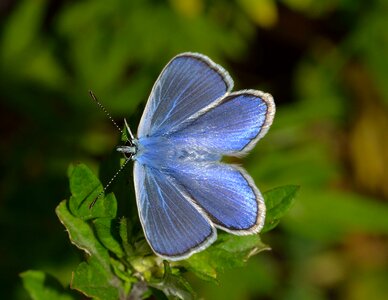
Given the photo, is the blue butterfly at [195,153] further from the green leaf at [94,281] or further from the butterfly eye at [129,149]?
the green leaf at [94,281]

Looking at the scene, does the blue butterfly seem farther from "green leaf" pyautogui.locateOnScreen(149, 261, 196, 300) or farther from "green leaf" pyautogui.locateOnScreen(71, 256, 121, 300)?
"green leaf" pyautogui.locateOnScreen(71, 256, 121, 300)

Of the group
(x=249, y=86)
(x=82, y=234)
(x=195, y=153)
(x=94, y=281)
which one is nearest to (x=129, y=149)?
(x=195, y=153)

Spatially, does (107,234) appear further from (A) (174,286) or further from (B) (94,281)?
(A) (174,286)

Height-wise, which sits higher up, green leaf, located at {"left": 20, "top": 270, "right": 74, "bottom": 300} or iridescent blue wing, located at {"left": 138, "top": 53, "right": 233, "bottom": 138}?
iridescent blue wing, located at {"left": 138, "top": 53, "right": 233, "bottom": 138}

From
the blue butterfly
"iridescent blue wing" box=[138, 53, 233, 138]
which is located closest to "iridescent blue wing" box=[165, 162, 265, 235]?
the blue butterfly

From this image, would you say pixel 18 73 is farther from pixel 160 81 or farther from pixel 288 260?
pixel 160 81

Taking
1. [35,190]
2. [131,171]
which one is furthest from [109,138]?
[131,171]
